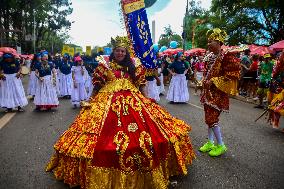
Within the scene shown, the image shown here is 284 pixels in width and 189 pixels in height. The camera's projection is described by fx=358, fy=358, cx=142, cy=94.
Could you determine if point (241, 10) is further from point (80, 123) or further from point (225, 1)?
point (80, 123)

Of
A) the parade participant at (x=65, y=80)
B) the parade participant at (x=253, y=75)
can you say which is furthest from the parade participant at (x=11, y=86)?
the parade participant at (x=253, y=75)

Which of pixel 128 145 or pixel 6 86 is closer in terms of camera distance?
pixel 128 145

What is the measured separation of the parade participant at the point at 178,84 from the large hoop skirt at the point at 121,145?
8706 millimetres

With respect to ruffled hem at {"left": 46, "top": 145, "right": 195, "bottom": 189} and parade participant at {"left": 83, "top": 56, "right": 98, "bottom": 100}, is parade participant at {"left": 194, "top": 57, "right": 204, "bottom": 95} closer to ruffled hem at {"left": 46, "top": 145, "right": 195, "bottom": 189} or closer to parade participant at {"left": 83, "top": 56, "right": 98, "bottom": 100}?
ruffled hem at {"left": 46, "top": 145, "right": 195, "bottom": 189}

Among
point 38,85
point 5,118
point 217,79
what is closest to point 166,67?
point 38,85

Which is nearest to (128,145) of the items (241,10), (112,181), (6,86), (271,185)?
(112,181)

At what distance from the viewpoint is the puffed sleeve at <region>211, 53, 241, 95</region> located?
19.3 ft

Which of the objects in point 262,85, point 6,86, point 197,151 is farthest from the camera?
point 262,85

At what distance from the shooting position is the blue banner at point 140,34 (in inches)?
320

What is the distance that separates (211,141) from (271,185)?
172 cm

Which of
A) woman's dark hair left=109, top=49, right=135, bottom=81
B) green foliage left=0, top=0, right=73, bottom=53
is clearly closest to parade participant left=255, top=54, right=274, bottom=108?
woman's dark hair left=109, top=49, right=135, bottom=81

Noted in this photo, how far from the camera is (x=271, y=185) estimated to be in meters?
4.93

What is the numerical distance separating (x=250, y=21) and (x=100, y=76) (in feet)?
85.0

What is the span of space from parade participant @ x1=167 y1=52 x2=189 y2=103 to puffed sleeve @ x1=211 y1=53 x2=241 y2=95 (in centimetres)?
776
